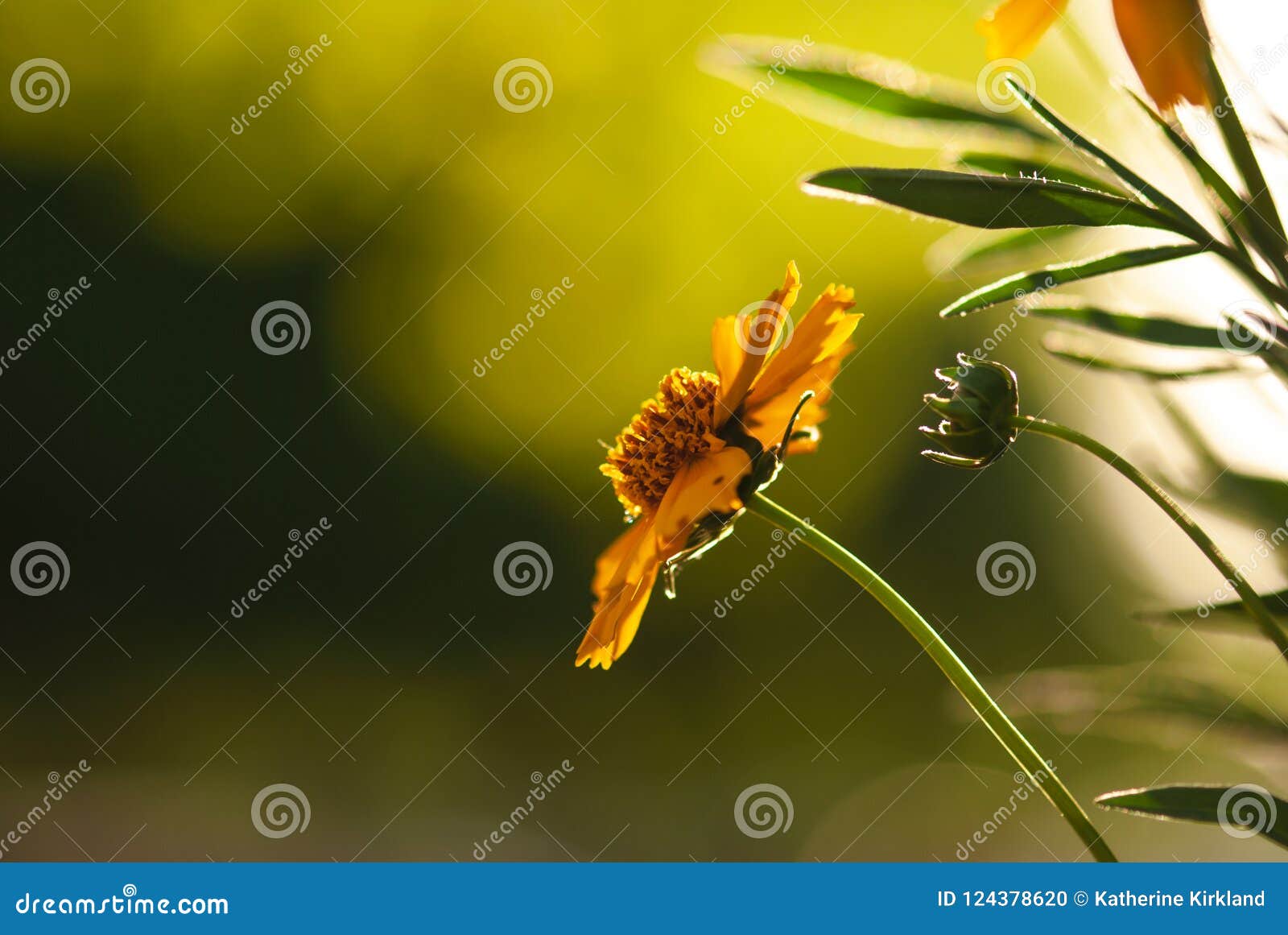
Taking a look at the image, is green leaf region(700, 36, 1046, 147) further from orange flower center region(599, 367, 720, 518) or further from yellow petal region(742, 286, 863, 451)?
orange flower center region(599, 367, 720, 518)

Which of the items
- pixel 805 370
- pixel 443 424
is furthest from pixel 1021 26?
pixel 443 424

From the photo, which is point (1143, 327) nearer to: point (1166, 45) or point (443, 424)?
point (1166, 45)

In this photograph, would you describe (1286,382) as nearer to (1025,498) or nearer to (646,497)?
(646,497)

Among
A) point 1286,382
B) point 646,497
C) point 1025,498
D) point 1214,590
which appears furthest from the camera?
point 1025,498

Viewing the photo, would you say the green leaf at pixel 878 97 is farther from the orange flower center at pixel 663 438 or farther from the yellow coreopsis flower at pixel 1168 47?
the orange flower center at pixel 663 438

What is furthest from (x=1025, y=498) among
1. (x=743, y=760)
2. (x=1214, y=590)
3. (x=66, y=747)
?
(x=66, y=747)

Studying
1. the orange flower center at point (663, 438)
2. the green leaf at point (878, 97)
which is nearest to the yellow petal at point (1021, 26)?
the green leaf at point (878, 97)
